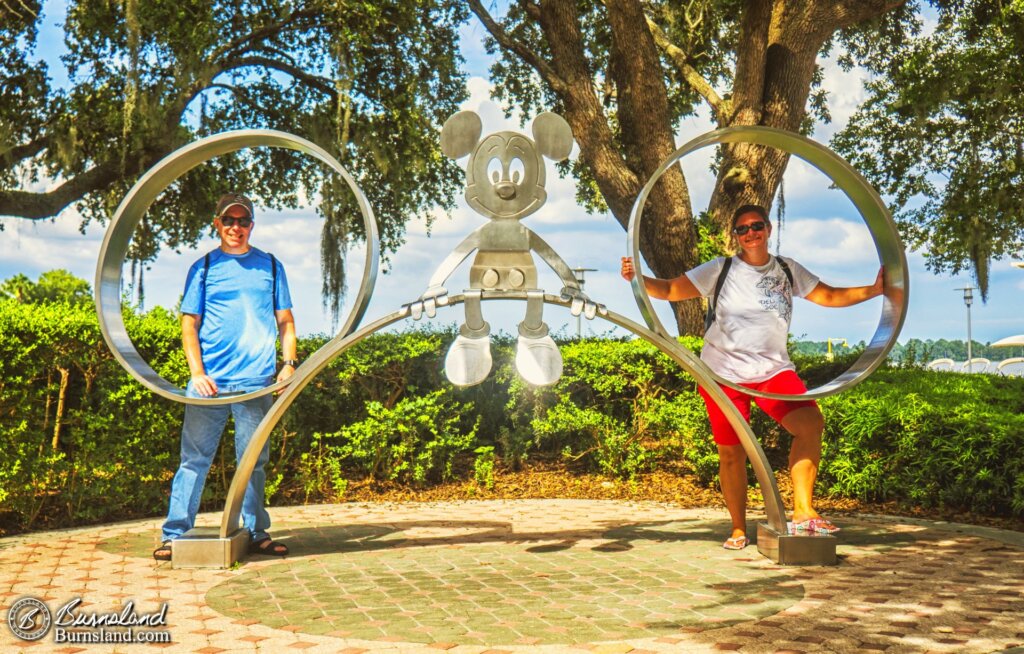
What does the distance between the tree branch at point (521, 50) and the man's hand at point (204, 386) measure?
6068mm

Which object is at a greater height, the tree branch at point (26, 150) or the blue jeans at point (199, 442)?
the tree branch at point (26, 150)

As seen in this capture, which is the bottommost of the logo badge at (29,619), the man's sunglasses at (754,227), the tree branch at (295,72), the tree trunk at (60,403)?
the logo badge at (29,619)

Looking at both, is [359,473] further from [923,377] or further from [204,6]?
[204,6]

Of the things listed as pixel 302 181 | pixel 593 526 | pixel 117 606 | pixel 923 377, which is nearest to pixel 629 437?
pixel 593 526

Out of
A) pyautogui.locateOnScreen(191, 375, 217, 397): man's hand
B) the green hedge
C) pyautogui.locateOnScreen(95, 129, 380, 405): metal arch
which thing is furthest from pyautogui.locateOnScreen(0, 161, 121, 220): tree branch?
pyautogui.locateOnScreen(191, 375, 217, 397): man's hand

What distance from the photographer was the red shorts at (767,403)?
4660 mm

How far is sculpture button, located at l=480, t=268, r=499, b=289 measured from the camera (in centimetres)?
445

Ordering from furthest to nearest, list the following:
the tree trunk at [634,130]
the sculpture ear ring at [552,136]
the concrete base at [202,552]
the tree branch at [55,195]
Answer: the tree branch at [55,195]
the tree trunk at [634,130]
the concrete base at [202,552]
the sculpture ear ring at [552,136]

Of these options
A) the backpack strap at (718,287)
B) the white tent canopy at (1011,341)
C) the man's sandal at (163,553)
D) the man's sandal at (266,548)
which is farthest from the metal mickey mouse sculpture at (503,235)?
the white tent canopy at (1011,341)

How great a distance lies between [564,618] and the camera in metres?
3.49

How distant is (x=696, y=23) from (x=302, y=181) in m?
6.30

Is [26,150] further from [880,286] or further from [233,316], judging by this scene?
[880,286]

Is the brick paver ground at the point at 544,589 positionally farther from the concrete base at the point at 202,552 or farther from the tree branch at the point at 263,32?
the tree branch at the point at 263,32

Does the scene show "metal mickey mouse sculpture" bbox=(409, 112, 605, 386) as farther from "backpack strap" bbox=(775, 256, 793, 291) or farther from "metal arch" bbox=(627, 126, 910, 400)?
"backpack strap" bbox=(775, 256, 793, 291)
